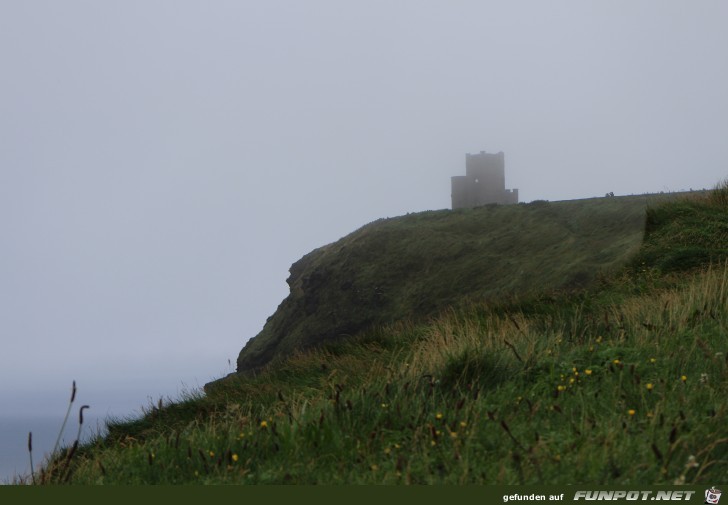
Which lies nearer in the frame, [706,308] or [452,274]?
[706,308]

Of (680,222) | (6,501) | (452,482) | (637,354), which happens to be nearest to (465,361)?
(637,354)

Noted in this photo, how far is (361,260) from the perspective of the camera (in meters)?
23.1

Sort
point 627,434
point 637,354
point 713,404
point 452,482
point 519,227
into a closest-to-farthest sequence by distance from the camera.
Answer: point 452,482 < point 627,434 < point 713,404 < point 637,354 < point 519,227

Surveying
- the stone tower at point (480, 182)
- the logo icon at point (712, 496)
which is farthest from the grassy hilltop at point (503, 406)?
the stone tower at point (480, 182)

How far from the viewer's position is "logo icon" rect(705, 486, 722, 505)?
169 inches

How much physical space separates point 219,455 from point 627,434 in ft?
10.2

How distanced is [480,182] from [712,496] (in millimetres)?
39911

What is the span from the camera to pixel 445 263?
68.9 ft

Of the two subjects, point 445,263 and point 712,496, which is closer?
point 712,496

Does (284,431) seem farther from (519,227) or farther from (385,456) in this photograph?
(519,227)

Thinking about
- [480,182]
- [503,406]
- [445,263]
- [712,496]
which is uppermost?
[480,182]

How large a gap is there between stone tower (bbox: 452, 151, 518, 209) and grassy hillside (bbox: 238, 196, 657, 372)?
1745 cm

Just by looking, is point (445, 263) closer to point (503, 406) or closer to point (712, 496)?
point (503, 406)

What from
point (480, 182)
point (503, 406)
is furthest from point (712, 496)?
point (480, 182)
